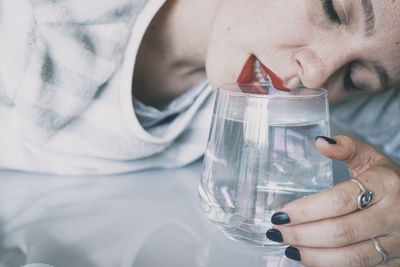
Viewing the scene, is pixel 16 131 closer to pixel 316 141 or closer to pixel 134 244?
pixel 134 244

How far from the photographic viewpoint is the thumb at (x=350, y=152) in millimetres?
414

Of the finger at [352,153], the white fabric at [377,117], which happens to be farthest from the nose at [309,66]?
the white fabric at [377,117]

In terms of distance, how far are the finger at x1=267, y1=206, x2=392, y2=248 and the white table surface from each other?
43 mm

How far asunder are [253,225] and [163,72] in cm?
52

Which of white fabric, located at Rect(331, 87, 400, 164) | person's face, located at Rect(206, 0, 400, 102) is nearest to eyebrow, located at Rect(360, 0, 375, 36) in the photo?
person's face, located at Rect(206, 0, 400, 102)

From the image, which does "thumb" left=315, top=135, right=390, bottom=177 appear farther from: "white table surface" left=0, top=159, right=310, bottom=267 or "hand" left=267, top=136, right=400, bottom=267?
"white table surface" left=0, top=159, right=310, bottom=267

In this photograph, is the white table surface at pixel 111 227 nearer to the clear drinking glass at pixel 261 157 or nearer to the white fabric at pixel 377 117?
the clear drinking glass at pixel 261 157

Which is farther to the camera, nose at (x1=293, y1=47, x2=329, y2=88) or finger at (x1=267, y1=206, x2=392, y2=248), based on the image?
nose at (x1=293, y1=47, x2=329, y2=88)

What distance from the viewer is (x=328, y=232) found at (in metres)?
0.41

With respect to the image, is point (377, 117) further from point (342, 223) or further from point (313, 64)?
point (342, 223)

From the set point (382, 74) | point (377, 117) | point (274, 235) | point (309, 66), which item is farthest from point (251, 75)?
point (377, 117)

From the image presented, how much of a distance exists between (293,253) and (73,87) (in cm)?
45

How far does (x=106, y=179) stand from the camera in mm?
682

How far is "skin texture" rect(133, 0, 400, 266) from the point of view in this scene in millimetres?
414
